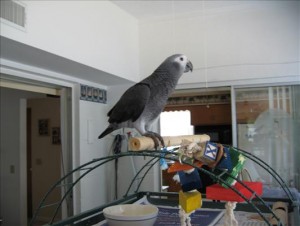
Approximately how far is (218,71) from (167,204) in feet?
6.34

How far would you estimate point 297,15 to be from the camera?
107 inches

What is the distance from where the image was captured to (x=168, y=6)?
9.50ft

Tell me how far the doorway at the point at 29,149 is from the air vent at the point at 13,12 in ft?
3.71

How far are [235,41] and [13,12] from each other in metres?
1.98

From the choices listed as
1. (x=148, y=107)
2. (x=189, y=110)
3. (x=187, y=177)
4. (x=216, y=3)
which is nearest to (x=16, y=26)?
(x=148, y=107)

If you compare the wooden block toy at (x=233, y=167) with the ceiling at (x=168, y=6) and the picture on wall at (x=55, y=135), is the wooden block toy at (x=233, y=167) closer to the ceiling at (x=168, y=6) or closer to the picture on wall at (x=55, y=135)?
the ceiling at (x=168, y=6)

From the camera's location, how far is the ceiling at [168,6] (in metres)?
2.79

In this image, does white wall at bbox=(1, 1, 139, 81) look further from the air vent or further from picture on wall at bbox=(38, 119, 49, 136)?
picture on wall at bbox=(38, 119, 49, 136)

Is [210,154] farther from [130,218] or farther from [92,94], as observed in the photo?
[92,94]

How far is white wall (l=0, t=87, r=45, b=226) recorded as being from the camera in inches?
142

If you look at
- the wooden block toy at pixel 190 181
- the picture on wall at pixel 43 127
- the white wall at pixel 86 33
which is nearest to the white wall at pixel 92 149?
the white wall at pixel 86 33

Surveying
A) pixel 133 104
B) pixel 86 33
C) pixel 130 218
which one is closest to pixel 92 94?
pixel 86 33

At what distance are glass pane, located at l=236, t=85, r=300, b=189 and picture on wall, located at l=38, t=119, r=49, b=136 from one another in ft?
8.07

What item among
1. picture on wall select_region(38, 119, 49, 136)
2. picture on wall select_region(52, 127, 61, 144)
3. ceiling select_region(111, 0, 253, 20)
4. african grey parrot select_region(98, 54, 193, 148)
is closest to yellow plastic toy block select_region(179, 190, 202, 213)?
african grey parrot select_region(98, 54, 193, 148)
